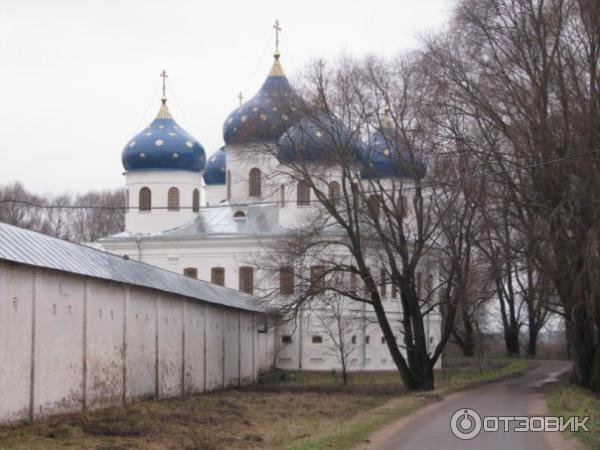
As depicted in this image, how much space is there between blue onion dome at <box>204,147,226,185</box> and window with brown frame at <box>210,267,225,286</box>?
9.85 metres

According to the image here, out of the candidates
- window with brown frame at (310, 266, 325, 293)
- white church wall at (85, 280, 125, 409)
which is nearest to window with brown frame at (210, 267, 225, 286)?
window with brown frame at (310, 266, 325, 293)

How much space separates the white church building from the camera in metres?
46.9

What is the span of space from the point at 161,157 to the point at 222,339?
17.4 m

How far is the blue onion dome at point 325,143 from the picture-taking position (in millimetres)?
33219

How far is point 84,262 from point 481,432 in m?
10.1

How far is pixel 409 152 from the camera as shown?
32.4 m

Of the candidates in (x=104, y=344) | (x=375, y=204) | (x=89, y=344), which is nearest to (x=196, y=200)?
(x=375, y=204)

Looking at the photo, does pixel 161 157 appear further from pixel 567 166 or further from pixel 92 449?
pixel 92 449

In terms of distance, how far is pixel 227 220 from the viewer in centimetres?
5072

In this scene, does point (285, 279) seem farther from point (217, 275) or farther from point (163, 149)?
point (163, 149)

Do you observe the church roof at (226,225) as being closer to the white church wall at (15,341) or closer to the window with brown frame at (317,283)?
the window with brown frame at (317,283)
